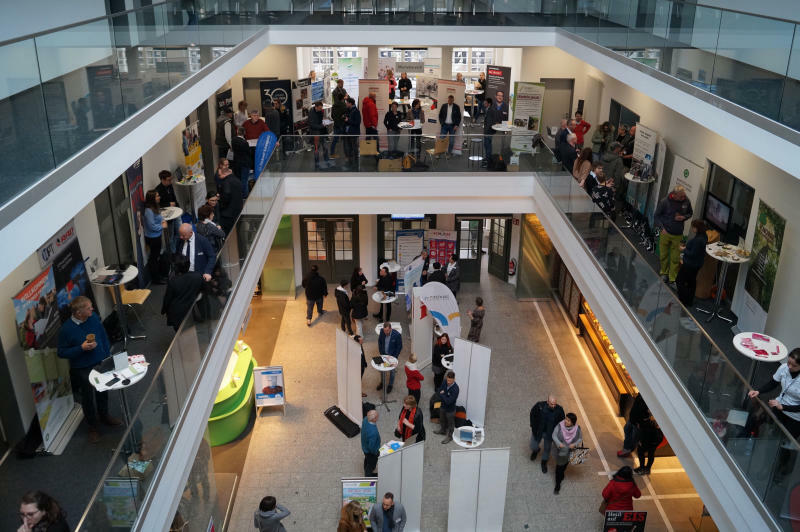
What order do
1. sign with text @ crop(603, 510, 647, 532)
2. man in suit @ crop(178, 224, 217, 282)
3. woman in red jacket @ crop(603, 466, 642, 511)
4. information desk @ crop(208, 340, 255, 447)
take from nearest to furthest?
man in suit @ crop(178, 224, 217, 282) < woman in red jacket @ crop(603, 466, 642, 511) < sign with text @ crop(603, 510, 647, 532) < information desk @ crop(208, 340, 255, 447)

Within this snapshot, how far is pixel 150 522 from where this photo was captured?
629 cm

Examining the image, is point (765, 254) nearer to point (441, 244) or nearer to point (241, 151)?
point (241, 151)

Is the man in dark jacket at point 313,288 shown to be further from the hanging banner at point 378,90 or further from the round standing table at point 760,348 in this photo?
the round standing table at point 760,348

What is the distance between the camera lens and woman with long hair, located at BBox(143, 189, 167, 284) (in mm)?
10352

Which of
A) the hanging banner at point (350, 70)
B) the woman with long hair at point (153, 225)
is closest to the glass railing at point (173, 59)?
the woman with long hair at point (153, 225)

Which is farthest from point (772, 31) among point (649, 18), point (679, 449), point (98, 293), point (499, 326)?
point (499, 326)

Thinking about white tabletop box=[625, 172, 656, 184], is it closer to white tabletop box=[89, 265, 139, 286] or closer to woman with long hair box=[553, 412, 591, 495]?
woman with long hair box=[553, 412, 591, 495]

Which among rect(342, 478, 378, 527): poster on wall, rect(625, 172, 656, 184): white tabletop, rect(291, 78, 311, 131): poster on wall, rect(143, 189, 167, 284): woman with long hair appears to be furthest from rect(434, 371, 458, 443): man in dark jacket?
rect(291, 78, 311, 131): poster on wall

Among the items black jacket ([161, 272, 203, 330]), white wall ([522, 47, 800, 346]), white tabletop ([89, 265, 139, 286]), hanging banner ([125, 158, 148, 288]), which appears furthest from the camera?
Result: hanging banner ([125, 158, 148, 288])

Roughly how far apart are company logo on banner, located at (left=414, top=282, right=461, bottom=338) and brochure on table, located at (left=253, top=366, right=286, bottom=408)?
328 centimetres

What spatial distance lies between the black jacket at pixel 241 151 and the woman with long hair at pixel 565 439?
293 inches

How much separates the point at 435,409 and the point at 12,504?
25.3 feet

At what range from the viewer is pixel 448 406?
1226 cm

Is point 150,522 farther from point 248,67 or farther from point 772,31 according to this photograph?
point 248,67
